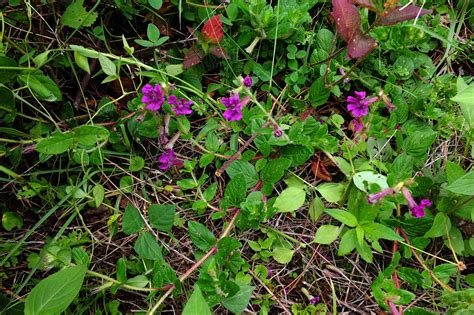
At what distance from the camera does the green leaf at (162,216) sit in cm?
155

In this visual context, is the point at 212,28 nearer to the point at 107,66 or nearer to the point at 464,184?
the point at 107,66

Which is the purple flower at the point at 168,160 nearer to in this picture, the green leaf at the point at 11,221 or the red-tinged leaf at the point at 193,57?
the red-tinged leaf at the point at 193,57

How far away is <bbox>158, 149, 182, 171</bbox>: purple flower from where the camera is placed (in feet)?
5.59

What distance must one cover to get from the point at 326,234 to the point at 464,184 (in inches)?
19.4

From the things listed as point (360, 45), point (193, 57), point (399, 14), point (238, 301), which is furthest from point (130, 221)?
point (399, 14)

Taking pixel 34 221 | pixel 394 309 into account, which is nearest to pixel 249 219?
pixel 394 309

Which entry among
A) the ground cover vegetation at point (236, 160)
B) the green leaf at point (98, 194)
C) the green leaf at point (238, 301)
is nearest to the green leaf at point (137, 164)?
the ground cover vegetation at point (236, 160)

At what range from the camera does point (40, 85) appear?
1579mm

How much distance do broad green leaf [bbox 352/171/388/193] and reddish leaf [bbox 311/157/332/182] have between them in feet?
0.62

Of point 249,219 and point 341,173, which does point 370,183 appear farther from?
point 249,219

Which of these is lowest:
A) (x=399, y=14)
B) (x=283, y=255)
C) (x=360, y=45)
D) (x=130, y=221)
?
(x=283, y=255)

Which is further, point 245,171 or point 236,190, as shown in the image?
point 245,171

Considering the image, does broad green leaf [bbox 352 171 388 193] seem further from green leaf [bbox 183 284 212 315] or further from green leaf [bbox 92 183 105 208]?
green leaf [bbox 92 183 105 208]

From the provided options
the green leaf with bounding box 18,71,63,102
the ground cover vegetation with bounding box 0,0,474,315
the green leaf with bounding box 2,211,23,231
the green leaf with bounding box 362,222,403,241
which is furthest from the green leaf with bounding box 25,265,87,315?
the green leaf with bounding box 362,222,403,241
